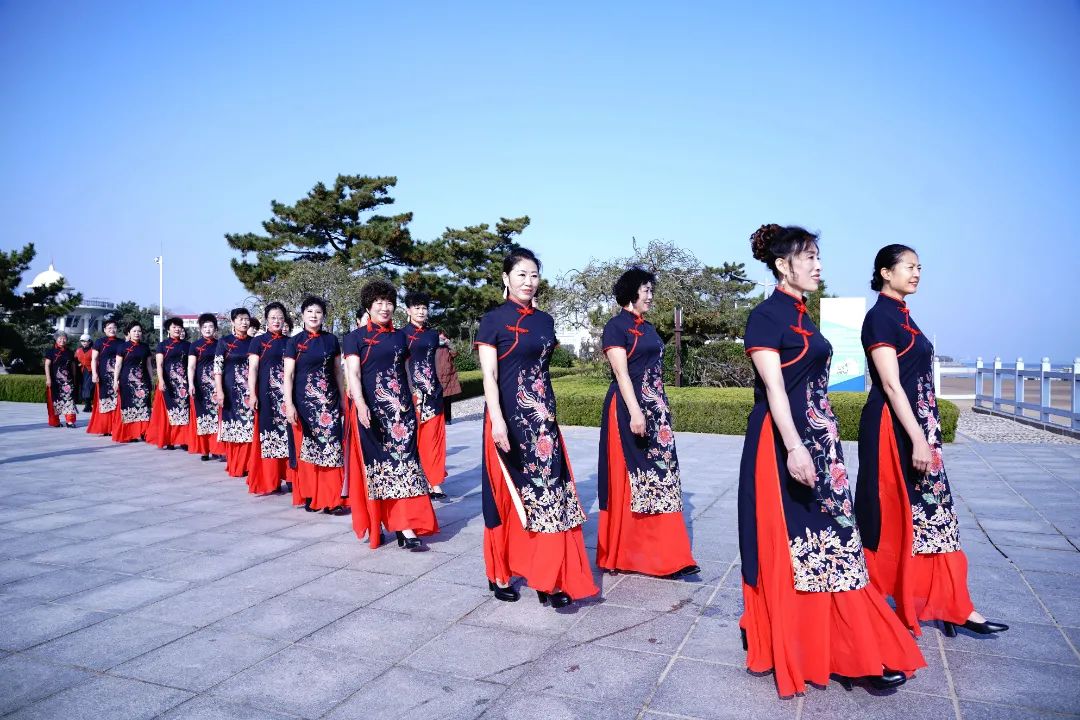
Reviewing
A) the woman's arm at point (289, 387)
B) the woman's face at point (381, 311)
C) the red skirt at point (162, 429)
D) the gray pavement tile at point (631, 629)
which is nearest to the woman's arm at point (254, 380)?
the woman's arm at point (289, 387)

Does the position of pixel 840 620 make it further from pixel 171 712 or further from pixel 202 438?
pixel 202 438

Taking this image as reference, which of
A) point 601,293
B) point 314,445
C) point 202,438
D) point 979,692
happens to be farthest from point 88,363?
point 979,692

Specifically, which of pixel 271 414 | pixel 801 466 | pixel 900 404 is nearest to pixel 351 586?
pixel 801 466

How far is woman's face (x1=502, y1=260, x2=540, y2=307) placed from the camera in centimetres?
368

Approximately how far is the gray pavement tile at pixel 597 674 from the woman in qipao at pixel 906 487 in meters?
1.05

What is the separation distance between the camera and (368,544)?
4914mm

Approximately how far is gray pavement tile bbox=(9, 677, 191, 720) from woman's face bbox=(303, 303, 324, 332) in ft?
10.9

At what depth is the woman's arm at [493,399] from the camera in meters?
3.62

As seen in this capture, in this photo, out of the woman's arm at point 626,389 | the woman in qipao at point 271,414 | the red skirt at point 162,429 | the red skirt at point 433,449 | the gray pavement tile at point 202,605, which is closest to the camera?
the gray pavement tile at point 202,605

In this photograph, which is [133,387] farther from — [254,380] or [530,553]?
[530,553]

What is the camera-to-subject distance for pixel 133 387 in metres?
10.1

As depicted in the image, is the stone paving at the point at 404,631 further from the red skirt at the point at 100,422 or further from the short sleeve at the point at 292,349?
the red skirt at the point at 100,422

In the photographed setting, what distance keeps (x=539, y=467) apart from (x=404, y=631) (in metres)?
0.94

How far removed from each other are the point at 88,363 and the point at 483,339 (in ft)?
37.4
